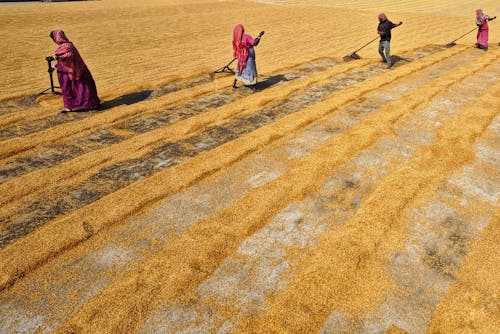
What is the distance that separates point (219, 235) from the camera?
137 inches

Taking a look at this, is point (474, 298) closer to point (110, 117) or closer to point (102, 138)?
point (102, 138)

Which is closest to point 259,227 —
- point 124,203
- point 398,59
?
point 124,203

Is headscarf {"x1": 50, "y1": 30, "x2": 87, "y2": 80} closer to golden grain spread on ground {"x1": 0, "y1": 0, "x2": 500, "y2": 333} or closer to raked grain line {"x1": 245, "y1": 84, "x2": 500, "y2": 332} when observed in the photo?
golden grain spread on ground {"x1": 0, "y1": 0, "x2": 500, "y2": 333}

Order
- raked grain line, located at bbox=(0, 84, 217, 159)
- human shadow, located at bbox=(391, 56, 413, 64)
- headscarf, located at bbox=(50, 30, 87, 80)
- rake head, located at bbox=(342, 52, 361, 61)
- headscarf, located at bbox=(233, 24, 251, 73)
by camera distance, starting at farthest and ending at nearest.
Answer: rake head, located at bbox=(342, 52, 361, 61) < human shadow, located at bbox=(391, 56, 413, 64) < headscarf, located at bbox=(233, 24, 251, 73) < headscarf, located at bbox=(50, 30, 87, 80) < raked grain line, located at bbox=(0, 84, 217, 159)

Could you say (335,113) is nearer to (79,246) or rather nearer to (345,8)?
(79,246)

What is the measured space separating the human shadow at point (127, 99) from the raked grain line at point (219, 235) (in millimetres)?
3959

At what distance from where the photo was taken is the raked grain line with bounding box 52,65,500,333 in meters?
2.74

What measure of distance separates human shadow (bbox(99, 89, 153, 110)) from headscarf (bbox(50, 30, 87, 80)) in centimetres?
72

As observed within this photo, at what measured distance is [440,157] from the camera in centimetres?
486

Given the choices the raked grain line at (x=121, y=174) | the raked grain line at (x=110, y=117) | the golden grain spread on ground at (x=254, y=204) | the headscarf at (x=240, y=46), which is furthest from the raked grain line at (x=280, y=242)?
the headscarf at (x=240, y=46)

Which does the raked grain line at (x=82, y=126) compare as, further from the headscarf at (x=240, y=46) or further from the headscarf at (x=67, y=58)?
the headscarf at (x=240, y=46)

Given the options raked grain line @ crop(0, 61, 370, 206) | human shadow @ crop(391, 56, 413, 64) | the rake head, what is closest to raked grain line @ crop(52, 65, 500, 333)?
raked grain line @ crop(0, 61, 370, 206)

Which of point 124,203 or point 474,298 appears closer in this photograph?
point 474,298

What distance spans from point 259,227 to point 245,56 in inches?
191
